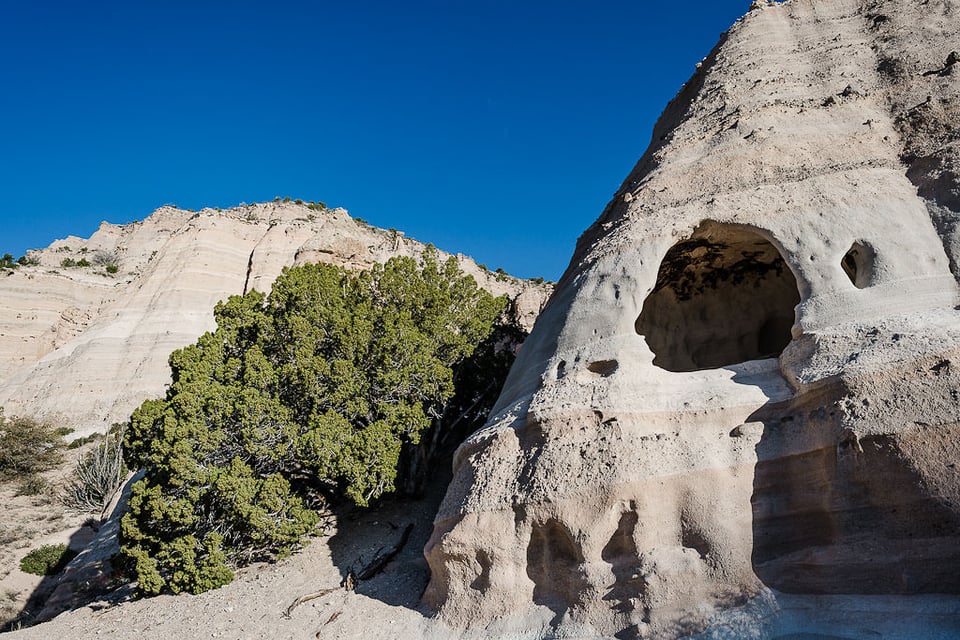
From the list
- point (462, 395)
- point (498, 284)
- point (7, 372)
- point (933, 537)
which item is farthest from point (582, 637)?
point (7, 372)

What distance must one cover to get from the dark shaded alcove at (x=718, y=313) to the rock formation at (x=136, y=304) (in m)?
13.4

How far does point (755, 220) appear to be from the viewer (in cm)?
874

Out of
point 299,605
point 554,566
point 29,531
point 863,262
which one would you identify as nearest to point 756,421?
point 863,262

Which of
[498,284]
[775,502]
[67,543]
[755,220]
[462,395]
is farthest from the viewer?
[498,284]

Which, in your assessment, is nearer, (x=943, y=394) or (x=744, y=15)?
(x=943, y=394)

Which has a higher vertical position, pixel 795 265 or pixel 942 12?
pixel 942 12

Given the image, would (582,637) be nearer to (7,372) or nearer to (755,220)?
(755,220)

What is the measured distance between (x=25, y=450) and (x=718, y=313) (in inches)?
1029

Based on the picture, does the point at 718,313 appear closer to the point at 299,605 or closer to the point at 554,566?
the point at 554,566

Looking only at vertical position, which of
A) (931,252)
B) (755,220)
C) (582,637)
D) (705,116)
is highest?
(705,116)

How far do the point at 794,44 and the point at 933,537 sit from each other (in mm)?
11461

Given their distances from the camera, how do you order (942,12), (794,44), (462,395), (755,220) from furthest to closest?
(462,395)
(794,44)
(942,12)
(755,220)

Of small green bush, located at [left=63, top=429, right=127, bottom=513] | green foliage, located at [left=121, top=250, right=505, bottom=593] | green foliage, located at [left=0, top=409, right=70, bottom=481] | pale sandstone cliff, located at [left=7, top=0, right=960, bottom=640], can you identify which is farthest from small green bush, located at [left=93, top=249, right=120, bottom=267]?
pale sandstone cliff, located at [left=7, top=0, right=960, bottom=640]

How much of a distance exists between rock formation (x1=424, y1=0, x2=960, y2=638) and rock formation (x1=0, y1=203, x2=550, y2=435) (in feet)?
52.7
